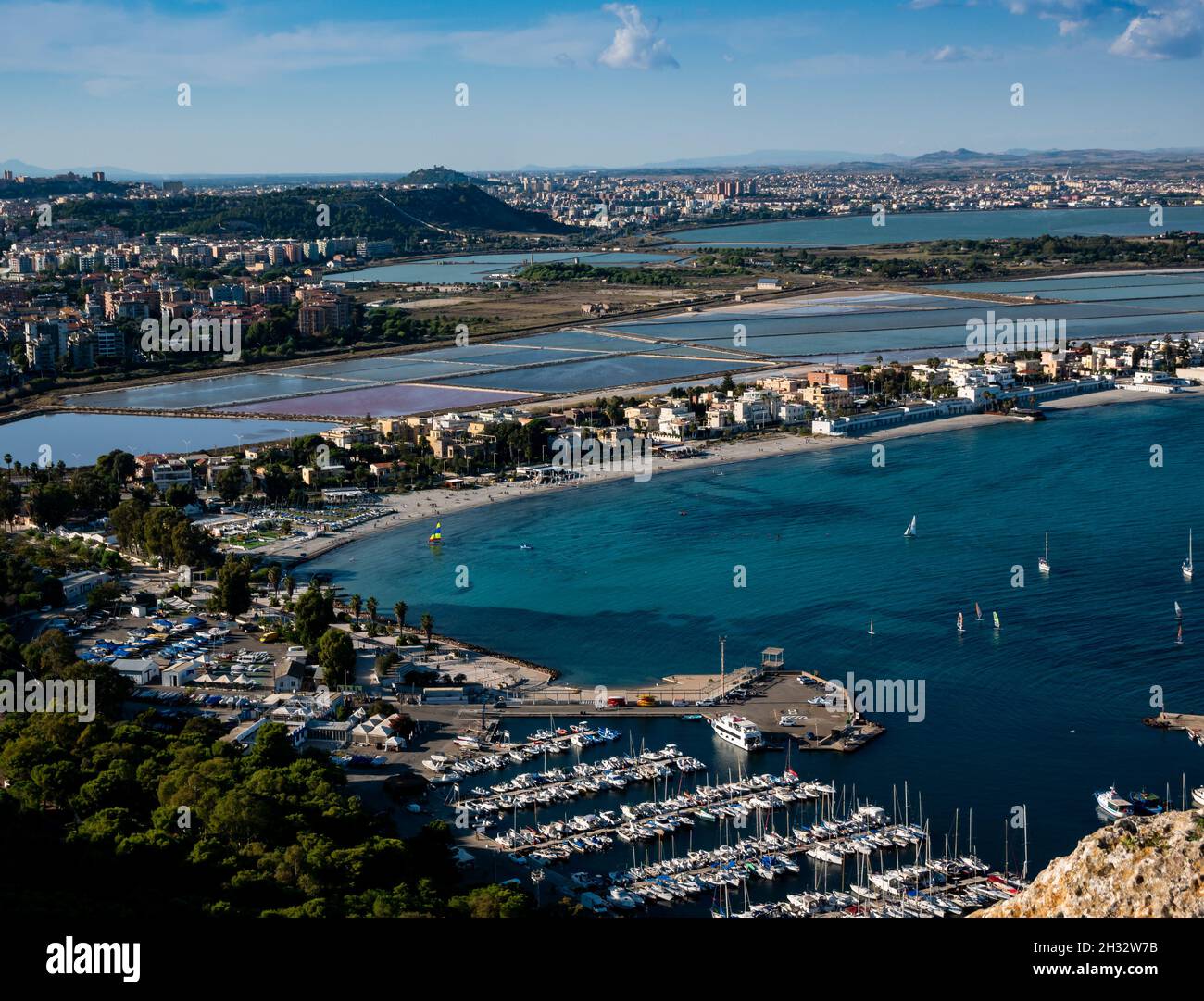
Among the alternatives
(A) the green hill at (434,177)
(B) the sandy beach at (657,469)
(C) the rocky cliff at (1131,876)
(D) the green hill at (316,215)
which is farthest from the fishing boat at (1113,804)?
(A) the green hill at (434,177)

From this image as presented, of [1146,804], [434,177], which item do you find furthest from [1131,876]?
[434,177]

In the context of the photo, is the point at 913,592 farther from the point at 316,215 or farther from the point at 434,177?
the point at 434,177

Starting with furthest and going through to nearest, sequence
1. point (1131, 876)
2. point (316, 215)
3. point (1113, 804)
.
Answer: point (316, 215), point (1113, 804), point (1131, 876)

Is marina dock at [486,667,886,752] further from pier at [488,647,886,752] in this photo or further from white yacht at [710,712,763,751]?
white yacht at [710,712,763,751]

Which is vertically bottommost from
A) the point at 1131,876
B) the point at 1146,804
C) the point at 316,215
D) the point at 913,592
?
the point at 1146,804

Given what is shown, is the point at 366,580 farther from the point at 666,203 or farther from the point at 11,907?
the point at 666,203

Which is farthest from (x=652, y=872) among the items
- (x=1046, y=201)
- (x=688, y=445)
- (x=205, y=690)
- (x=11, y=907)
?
(x=1046, y=201)
